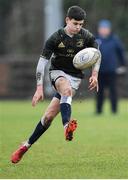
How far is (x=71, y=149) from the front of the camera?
12.4 m

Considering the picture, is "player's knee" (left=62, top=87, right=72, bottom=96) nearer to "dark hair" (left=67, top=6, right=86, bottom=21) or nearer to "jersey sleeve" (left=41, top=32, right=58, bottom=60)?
"jersey sleeve" (left=41, top=32, right=58, bottom=60)

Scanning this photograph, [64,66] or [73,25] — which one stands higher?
[73,25]

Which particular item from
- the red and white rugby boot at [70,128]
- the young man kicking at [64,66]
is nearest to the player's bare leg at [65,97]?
the young man kicking at [64,66]

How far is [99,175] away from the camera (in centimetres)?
930

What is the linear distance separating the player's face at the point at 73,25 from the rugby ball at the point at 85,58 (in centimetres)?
27

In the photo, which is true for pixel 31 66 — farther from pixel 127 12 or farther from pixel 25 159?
pixel 25 159

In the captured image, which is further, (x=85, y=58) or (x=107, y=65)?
(x=107, y=65)

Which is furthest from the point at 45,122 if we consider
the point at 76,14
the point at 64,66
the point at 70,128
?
the point at 76,14

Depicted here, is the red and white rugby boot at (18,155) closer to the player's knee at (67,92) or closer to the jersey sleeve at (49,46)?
the player's knee at (67,92)

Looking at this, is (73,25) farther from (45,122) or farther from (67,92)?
(45,122)

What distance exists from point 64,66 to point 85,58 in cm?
42

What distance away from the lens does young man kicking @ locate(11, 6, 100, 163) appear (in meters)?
10.4

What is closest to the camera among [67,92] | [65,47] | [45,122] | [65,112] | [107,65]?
[65,112]

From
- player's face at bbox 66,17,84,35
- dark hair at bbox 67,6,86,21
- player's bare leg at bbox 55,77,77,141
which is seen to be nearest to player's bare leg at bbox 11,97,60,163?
player's bare leg at bbox 55,77,77,141
